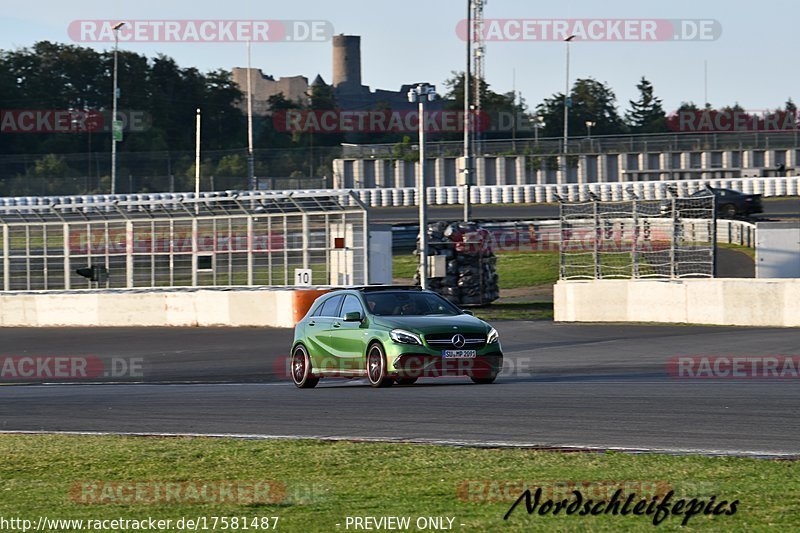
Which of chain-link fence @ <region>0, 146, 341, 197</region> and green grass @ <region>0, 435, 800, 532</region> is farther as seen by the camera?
chain-link fence @ <region>0, 146, 341, 197</region>

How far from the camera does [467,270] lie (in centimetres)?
3425

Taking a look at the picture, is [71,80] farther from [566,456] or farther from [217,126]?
[566,456]

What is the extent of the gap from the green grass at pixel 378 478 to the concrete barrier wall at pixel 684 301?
53.4 feet

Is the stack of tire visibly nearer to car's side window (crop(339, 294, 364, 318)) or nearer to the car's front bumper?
car's side window (crop(339, 294, 364, 318))

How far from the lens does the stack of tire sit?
1344 inches

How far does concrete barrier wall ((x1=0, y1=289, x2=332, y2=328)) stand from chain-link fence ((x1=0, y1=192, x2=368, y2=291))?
1.25 ft

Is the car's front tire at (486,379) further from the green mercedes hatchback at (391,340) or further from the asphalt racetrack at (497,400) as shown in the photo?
the asphalt racetrack at (497,400)

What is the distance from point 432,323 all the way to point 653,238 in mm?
12670

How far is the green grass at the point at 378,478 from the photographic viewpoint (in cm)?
701

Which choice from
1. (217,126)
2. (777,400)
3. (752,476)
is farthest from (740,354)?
(217,126)

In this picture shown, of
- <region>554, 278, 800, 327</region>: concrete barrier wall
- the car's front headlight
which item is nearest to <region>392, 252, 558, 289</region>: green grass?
<region>554, 278, 800, 327</region>: concrete barrier wall

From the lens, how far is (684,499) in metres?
7.23

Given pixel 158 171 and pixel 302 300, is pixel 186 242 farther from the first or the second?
pixel 158 171

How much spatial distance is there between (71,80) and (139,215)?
176ft
